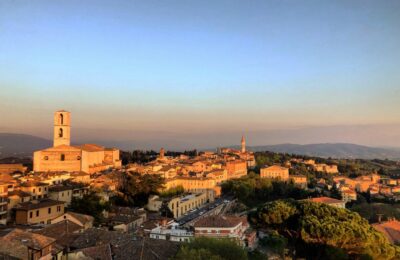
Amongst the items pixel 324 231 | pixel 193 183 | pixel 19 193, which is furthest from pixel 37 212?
pixel 193 183

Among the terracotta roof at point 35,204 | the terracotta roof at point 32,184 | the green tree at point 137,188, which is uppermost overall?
the terracotta roof at point 32,184

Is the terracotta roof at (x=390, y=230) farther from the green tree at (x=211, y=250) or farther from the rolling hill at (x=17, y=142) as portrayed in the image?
the rolling hill at (x=17, y=142)

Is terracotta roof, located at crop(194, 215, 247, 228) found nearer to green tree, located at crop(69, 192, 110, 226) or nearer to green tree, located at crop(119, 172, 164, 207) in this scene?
green tree, located at crop(69, 192, 110, 226)

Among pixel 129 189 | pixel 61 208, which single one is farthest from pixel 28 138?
pixel 61 208

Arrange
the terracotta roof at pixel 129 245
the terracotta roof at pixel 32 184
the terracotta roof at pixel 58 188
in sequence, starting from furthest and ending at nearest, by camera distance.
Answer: the terracotta roof at pixel 58 188 → the terracotta roof at pixel 32 184 → the terracotta roof at pixel 129 245

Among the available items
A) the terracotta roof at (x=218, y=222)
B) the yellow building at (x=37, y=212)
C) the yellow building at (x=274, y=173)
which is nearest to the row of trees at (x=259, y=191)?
the yellow building at (x=274, y=173)

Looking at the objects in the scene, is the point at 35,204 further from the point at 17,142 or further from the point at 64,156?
the point at 17,142

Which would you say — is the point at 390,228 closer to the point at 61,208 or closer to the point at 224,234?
the point at 224,234
